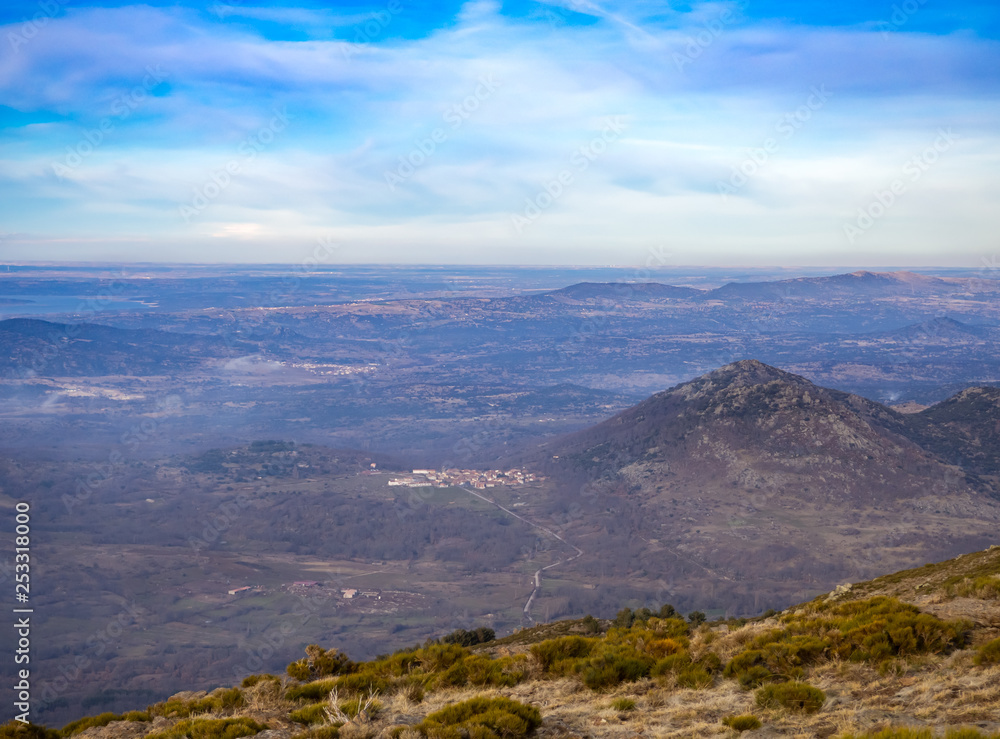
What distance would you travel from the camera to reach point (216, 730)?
45.6 ft

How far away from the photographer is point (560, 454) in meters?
150

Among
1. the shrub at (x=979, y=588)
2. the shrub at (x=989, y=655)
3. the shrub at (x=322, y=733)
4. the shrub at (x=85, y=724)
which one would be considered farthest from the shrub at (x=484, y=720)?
the shrub at (x=979, y=588)

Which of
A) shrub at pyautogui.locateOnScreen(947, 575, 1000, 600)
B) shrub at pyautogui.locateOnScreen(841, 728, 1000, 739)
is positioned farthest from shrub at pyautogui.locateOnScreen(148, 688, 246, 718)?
shrub at pyautogui.locateOnScreen(947, 575, 1000, 600)

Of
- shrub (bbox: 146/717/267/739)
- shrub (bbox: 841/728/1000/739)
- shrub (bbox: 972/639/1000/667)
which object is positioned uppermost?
shrub (bbox: 841/728/1000/739)

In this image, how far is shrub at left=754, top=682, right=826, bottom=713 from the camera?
1278 cm

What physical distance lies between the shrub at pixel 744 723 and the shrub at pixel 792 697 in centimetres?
85

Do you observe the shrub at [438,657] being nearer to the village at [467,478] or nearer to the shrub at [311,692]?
the shrub at [311,692]

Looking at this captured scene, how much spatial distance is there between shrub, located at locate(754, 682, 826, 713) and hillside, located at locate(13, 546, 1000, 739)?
0.03 meters

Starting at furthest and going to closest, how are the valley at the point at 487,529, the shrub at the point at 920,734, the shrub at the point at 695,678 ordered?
the valley at the point at 487,529
the shrub at the point at 695,678
the shrub at the point at 920,734

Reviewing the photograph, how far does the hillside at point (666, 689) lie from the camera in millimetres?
12477

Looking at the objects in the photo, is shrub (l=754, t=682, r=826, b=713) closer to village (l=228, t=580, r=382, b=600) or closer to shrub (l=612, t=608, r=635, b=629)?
shrub (l=612, t=608, r=635, b=629)

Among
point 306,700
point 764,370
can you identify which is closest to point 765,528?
point 764,370

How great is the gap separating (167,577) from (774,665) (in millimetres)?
102846

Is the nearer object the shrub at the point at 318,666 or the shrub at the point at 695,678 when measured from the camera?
the shrub at the point at 695,678
